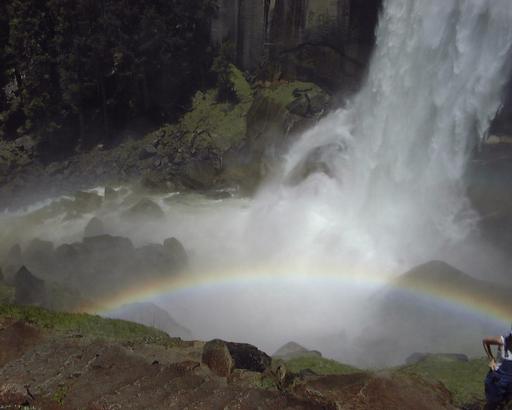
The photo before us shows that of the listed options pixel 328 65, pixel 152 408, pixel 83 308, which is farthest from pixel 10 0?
pixel 152 408

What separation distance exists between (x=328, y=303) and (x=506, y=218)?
23.8ft

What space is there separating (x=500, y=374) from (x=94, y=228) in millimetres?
18232

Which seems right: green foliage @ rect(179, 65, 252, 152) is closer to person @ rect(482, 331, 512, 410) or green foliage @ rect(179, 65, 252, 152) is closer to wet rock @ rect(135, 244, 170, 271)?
wet rock @ rect(135, 244, 170, 271)

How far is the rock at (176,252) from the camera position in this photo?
18.3 metres

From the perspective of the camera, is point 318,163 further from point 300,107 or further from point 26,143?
point 26,143

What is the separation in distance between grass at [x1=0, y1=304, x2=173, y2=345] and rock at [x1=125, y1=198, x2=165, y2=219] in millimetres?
12102

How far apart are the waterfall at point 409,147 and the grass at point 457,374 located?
7.46m

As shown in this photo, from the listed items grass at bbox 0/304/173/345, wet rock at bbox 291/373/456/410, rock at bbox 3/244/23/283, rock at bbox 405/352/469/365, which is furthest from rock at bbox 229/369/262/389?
rock at bbox 3/244/23/283

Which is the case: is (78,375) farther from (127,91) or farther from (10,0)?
(10,0)

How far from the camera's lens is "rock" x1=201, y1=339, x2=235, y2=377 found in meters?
7.96

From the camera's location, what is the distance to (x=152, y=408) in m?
6.96

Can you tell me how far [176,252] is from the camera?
18656mm

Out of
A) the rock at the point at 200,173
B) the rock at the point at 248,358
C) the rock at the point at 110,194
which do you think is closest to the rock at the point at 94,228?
the rock at the point at 110,194

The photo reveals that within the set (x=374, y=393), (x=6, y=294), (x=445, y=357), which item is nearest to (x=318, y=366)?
(x=445, y=357)
